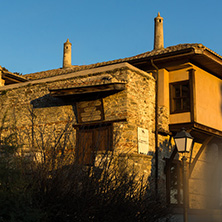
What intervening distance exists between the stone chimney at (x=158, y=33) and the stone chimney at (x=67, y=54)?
5695mm

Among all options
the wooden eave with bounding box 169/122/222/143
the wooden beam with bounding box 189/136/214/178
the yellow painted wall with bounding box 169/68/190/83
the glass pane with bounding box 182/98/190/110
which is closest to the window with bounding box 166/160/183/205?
the wooden beam with bounding box 189/136/214/178

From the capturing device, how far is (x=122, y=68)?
14.2m

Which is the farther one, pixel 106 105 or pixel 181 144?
pixel 106 105

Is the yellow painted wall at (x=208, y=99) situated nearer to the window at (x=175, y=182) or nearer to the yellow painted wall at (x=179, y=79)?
the yellow painted wall at (x=179, y=79)

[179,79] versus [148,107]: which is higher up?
[179,79]

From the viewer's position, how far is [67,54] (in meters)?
23.4

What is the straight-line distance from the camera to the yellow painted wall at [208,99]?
48.4 ft

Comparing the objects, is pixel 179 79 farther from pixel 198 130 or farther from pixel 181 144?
pixel 181 144

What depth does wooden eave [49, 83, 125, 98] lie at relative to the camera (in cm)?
1355

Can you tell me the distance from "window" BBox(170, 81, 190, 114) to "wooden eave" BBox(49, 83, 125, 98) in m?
2.48

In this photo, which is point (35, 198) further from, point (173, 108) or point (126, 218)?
point (173, 108)

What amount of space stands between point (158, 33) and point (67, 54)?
6.14 m

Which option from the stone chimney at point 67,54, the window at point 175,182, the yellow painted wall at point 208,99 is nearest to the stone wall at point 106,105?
the window at point 175,182

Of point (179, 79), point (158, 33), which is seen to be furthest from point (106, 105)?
point (158, 33)
